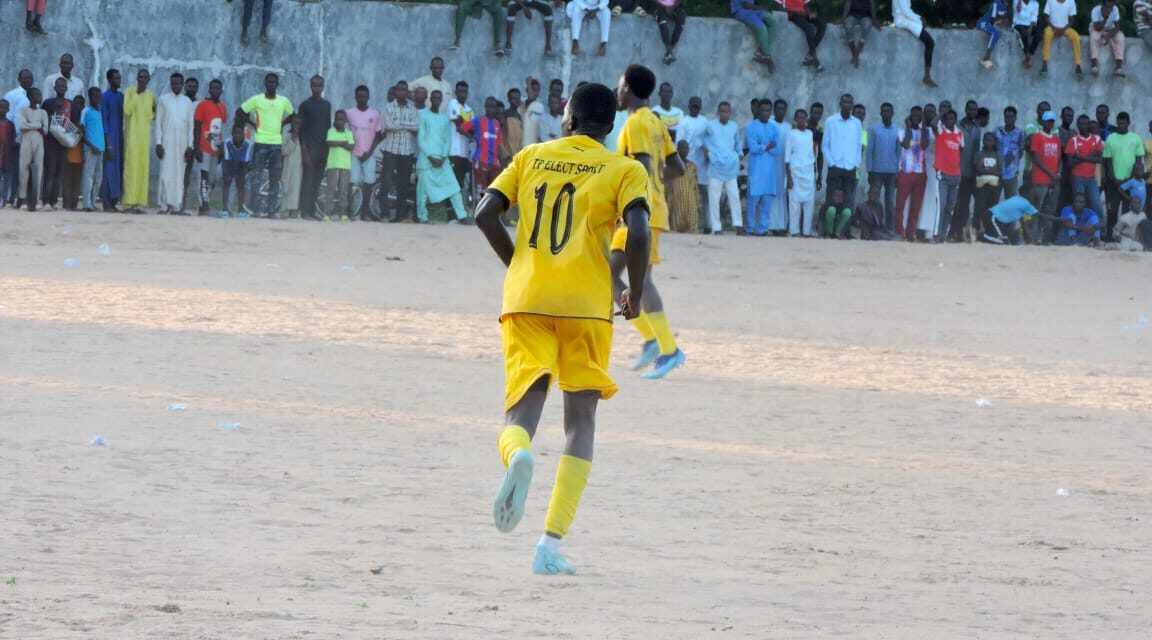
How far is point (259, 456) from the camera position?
7.41 m

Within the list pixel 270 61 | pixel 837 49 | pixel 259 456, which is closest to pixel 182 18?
pixel 270 61

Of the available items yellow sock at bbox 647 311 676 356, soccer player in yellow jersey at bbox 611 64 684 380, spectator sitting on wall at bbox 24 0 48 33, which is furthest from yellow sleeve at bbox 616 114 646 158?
spectator sitting on wall at bbox 24 0 48 33

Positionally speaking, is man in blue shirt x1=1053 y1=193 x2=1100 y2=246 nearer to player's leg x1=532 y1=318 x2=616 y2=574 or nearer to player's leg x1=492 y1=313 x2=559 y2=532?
player's leg x1=532 y1=318 x2=616 y2=574

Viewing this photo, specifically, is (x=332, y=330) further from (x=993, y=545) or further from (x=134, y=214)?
(x=134, y=214)

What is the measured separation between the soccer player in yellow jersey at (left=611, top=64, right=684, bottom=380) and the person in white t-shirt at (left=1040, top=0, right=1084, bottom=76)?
15.9 metres

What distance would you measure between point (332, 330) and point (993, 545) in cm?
635

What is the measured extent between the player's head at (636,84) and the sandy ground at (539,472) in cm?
169

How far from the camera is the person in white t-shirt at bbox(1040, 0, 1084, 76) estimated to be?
25109 mm

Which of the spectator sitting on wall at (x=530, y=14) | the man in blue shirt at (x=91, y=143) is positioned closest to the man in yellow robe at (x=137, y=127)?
the man in blue shirt at (x=91, y=143)

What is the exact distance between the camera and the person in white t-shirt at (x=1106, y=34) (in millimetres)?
24953

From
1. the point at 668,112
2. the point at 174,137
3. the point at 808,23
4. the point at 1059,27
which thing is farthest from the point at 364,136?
the point at 1059,27

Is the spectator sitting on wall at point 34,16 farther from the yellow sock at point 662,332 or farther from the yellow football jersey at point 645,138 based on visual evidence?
the yellow sock at point 662,332

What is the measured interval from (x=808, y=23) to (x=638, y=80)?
16.3 m

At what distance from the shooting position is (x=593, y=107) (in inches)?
226
